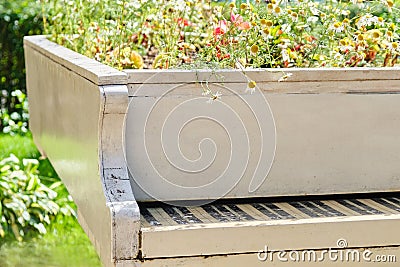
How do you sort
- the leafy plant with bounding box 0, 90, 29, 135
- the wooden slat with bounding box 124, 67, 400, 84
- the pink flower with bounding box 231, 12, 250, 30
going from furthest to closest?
1. the leafy plant with bounding box 0, 90, 29, 135
2. the pink flower with bounding box 231, 12, 250, 30
3. the wooden slat with bounding box 124, 67, 400, 84

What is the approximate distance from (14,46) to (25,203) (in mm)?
2601

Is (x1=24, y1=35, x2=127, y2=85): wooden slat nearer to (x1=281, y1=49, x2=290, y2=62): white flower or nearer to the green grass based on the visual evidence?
(x1=281, y1=49, x2=290, y2=62): white flower

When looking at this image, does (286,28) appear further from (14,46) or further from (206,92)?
(14,46)

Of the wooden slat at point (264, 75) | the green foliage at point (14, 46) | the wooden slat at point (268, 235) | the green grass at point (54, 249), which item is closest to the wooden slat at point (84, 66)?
the wooden slat at point (264, 75)

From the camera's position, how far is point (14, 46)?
726 centimetres

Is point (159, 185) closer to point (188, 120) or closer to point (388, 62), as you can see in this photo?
point (188, 120)

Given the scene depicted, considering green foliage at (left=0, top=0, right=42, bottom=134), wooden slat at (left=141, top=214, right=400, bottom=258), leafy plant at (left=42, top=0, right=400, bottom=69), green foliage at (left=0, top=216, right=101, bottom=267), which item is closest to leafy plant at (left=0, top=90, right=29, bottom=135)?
green foliage at (left=0, top=0, right=42, bottom=134)

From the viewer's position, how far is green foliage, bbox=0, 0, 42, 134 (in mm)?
7133

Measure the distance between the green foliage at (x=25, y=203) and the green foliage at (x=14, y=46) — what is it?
1.98 metres

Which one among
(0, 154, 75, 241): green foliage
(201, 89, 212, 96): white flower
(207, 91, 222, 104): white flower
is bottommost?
(0, 154, 75, 241): green foliage

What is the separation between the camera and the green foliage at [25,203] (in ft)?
16.2

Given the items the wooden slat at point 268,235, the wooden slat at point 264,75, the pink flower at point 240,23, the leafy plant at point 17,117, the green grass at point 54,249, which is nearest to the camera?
the wooden slat at point 268,235

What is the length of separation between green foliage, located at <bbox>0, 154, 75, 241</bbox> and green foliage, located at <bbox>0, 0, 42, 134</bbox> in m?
1.98

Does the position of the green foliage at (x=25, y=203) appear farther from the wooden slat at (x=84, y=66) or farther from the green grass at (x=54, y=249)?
the wooden slat at (x=84, y=66)
